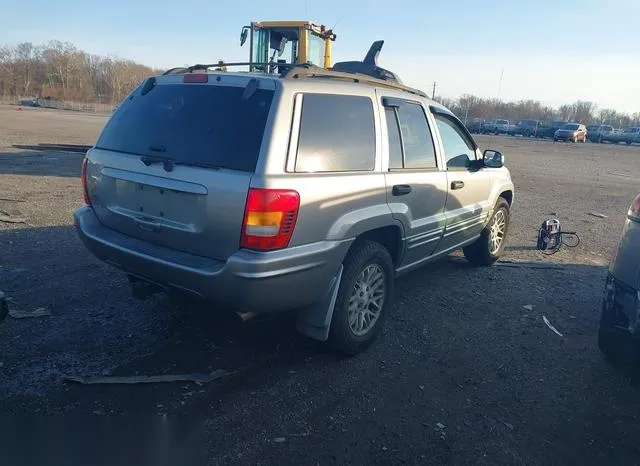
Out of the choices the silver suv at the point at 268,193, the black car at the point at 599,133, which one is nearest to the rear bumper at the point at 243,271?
the silver suv at the point at 268,193

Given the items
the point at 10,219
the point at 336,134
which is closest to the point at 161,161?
the point at 336,134

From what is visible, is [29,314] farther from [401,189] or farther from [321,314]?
[401,189]

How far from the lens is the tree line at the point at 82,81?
3582 inches

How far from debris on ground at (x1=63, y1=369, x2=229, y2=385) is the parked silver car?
2.68 meters

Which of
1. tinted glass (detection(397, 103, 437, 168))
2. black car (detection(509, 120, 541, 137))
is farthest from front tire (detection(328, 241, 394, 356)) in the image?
black car (detection(509, 120, 541, 137))

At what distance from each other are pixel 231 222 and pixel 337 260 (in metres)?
0.80

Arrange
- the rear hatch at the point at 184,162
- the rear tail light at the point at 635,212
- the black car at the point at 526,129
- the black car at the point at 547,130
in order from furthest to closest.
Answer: the black car at the point at 526,129
the black car at the point at 547,130
the rear tail light at the point at 635,212
the rear hatch at the point at 184,162

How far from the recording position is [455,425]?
295cm

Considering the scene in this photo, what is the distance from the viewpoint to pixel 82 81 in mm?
99250

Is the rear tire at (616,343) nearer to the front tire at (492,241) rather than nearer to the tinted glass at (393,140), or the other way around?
the tinted glass at (393,140)

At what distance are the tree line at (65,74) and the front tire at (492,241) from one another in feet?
317

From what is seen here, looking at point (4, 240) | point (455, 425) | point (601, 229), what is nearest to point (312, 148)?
point (455, 425)

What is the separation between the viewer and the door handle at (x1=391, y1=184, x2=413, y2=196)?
3764 mm

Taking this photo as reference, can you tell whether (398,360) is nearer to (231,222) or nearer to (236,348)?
(236,348)
